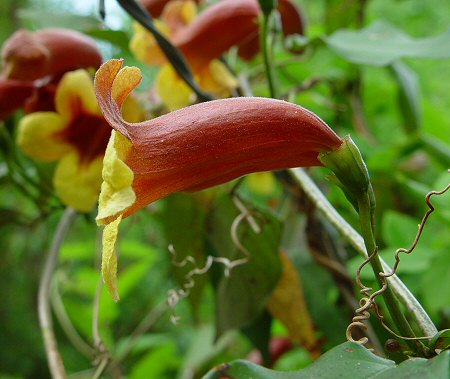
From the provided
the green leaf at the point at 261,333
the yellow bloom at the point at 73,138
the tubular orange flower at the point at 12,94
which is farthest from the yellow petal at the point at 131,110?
the green leaf at the point at 261,333

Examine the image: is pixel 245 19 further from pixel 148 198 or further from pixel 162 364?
pixel 162 364

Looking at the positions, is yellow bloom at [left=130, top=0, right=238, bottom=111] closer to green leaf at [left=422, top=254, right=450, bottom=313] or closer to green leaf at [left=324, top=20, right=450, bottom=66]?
green leaf at [left=324, top=20, right=450, bottom=66]

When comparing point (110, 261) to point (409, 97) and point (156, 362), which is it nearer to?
point (409, 97)

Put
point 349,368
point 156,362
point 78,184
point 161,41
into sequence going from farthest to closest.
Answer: point 156,362 → point 78,184 → point 161,41 → point 349,368

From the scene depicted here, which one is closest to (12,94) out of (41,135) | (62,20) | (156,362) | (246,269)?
(41,135)

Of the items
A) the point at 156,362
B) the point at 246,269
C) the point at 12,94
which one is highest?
the point at 12,94

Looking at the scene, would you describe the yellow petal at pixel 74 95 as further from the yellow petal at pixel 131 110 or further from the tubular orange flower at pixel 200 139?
the tubular orange flower at pixel 200 139
